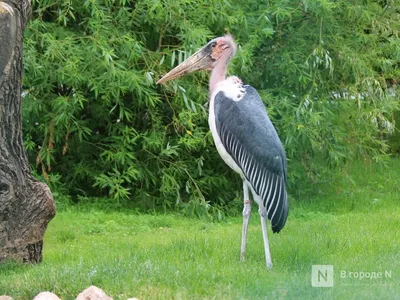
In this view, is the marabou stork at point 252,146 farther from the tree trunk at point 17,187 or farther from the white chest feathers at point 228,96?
the tree trunk at point 17,187

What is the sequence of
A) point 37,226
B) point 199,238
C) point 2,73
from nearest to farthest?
point 2,73
point 37,226
point 199,238

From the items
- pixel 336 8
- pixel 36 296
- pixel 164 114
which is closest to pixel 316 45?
pixel 336 8

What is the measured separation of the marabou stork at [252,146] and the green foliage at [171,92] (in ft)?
9.18

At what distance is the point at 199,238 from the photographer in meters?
7.40

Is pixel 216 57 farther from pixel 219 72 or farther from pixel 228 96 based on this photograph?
pixel 228 96

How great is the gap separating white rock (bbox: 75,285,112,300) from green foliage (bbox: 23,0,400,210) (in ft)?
14.3

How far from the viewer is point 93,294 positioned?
489 cm

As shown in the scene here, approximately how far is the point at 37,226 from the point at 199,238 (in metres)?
1.45

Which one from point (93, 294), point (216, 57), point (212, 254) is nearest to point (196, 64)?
point (216, 57)

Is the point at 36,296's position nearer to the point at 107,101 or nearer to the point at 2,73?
the point at 2,73

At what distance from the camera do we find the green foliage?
30.9ft

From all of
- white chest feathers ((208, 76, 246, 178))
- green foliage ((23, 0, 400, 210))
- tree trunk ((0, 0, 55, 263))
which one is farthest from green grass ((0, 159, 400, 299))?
white chest feathers ((208, 76, 246, 178))

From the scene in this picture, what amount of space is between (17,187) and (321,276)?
2.28m

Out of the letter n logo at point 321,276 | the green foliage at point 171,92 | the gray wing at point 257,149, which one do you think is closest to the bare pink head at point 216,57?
the gray wing at point 257,149
